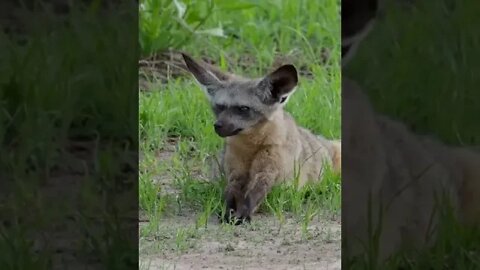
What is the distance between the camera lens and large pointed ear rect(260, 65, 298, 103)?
6008 mm

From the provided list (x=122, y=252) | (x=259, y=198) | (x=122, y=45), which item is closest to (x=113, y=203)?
(x=122, y=252)

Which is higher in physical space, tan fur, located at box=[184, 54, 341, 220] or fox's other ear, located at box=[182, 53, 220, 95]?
fox's other ear, located at box=[182, 53, 220, 95]

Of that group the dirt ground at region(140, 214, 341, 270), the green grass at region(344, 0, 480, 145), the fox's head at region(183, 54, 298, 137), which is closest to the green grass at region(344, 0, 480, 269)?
the green grass at region(344, 0, 480, 145)

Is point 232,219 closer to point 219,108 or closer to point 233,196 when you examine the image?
point 233,196

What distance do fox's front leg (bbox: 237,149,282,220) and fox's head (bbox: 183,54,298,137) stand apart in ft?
0.69

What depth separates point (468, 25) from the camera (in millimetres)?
3881

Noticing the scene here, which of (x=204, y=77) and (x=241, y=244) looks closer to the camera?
(x=241, y=244)

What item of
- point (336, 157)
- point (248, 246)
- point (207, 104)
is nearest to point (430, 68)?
point (248, 246)

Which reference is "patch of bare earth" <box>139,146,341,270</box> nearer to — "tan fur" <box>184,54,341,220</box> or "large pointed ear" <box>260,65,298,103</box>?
"tan fur" <box>184,54,341,220</box>

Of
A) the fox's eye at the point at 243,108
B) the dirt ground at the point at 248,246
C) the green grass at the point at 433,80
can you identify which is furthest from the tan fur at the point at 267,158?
the green grass at the point at 433,80

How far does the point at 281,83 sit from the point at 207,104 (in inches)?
51.8

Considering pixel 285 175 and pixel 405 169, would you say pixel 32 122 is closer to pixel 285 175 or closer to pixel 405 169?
pixel 405 169

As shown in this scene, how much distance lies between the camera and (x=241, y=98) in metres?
6.25

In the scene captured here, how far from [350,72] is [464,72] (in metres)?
0.43
